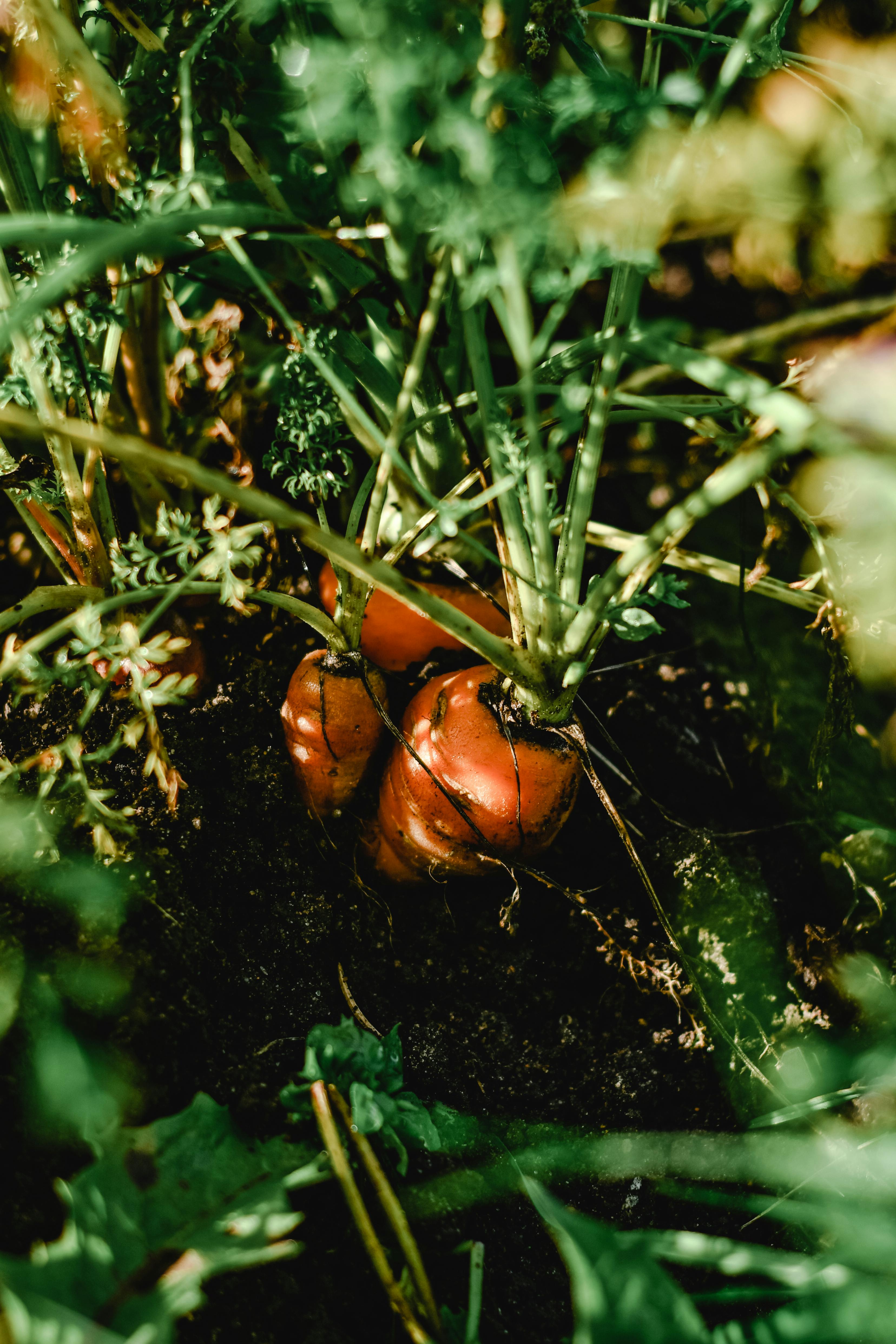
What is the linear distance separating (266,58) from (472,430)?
1.82 ft

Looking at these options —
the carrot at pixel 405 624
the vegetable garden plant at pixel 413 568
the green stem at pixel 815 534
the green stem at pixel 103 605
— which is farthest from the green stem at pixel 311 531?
the green stem at pixel 815 534

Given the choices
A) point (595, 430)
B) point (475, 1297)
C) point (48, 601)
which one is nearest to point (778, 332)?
point (595, 430)

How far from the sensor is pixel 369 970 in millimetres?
1078

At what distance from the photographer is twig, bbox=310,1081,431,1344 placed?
2.47 ft

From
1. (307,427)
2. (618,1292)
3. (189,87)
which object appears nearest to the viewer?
(618,1292)

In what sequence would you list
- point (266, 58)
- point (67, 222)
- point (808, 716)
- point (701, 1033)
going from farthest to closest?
1. point (808, 716)
2. point (701, 1033)
3. point (266, 58)
4. point (67, 222)

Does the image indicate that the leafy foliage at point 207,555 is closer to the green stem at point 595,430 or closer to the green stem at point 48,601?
the green stem at point 48,601

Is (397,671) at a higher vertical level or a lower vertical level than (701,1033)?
higher

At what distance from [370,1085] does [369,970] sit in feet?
0.72

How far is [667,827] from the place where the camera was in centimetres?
129

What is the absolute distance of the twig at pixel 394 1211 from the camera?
769 millimetres

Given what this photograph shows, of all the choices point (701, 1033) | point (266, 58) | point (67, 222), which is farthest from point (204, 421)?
point (701, 1033)

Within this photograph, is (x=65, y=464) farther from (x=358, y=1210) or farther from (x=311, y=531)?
(x=358, y=1210)

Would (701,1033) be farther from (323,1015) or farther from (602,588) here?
(602,588)
